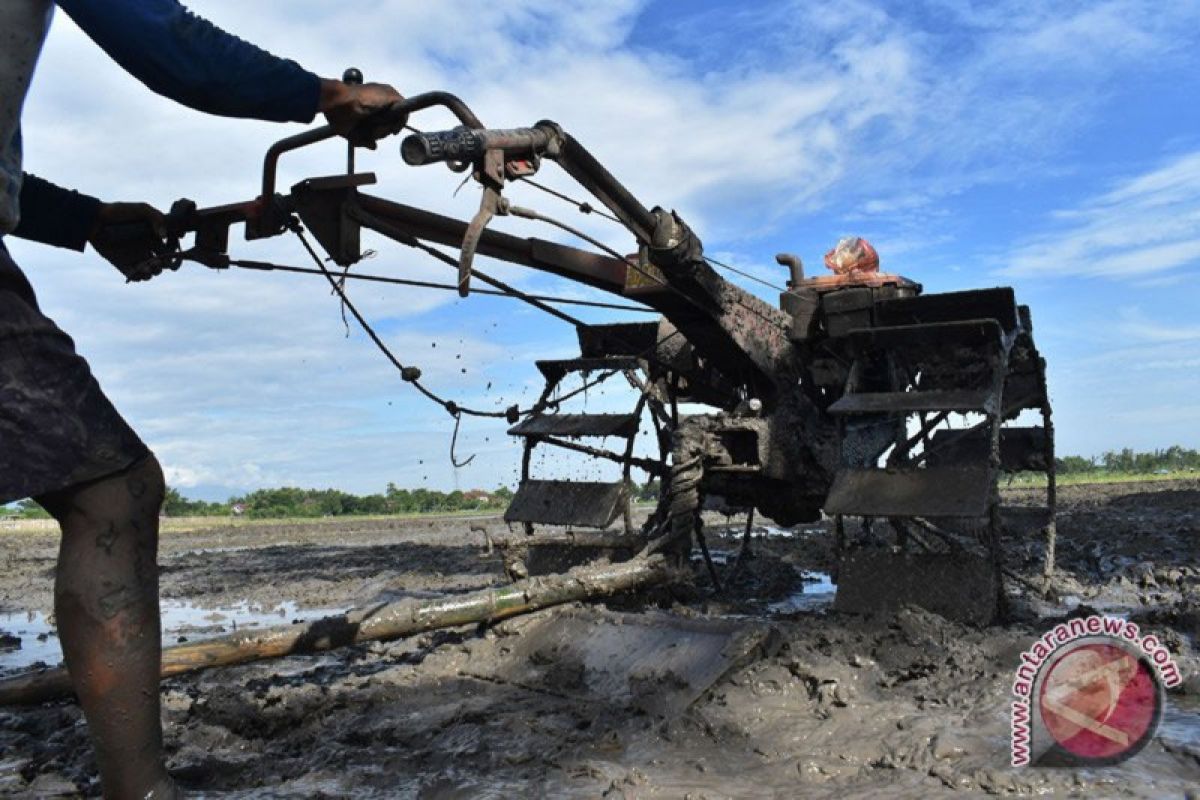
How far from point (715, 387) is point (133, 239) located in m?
4.64

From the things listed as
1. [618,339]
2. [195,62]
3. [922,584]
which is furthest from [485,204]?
[618,339]

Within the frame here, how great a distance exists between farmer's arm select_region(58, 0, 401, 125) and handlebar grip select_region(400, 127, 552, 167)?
1.13 metres

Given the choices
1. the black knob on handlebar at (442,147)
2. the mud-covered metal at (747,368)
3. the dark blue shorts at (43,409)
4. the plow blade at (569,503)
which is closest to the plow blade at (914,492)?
the mud-covered metal at (747,368)

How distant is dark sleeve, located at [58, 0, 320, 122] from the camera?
2.02 meters

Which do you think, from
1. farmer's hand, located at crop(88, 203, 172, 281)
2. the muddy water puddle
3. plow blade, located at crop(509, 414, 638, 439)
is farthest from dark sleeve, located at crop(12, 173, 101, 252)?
plow blade, located at crop(509, 414, 638, 439)

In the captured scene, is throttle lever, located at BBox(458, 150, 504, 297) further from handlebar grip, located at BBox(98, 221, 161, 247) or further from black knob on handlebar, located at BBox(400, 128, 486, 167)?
handlebar grip, located at BBox(98, 221, 161, 247)

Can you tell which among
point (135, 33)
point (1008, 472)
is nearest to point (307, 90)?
point (135, 33)

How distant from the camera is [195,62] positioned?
6.91 feet

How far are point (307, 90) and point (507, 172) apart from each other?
6.14ft

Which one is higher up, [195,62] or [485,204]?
[485,204]

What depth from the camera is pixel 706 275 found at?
5945mm

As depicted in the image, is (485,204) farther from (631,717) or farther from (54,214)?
(631,717)

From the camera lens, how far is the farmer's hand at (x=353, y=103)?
249 centimetres

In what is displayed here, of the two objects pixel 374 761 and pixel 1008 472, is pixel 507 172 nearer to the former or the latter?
pixel 374 761
